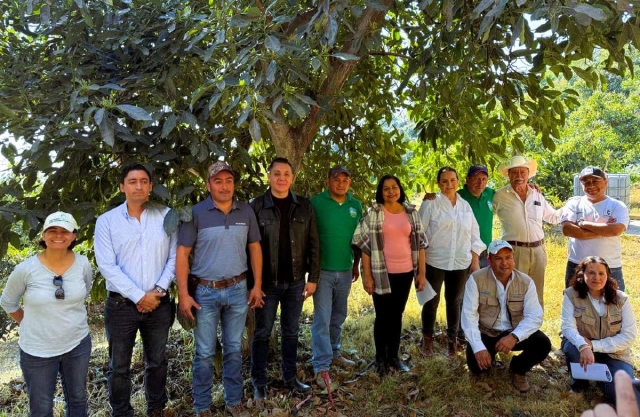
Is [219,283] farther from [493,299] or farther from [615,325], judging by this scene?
[615,325]

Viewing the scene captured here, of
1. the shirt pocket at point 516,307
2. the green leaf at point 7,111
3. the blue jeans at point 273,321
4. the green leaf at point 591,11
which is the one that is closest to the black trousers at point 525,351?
the shirt pocket at point 516,307

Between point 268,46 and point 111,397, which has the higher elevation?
point 268,46

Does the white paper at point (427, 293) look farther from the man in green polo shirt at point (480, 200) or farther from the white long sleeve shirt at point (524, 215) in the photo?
the white long sleeve shirt at point (524, 215)

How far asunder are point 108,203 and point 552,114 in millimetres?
3390

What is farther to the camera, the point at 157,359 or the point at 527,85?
the point at 527,85

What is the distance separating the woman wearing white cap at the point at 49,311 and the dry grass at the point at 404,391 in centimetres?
111

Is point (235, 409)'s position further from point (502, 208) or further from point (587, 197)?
point (587, 197)

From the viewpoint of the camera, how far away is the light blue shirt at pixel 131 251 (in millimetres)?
2721

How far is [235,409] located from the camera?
3.15 meters

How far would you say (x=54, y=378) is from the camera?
8.57 feet

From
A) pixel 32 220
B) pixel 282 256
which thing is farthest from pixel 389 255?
pixel 32 220

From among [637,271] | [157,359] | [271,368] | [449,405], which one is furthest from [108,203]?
[637,271]

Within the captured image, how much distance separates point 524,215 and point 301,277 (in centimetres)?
212

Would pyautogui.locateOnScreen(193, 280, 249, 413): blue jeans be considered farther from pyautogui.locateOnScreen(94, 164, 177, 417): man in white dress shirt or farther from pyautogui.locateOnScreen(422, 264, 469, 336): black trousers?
pyautogui.locateOnScreen(422, 264, 469, 336): black trousers
